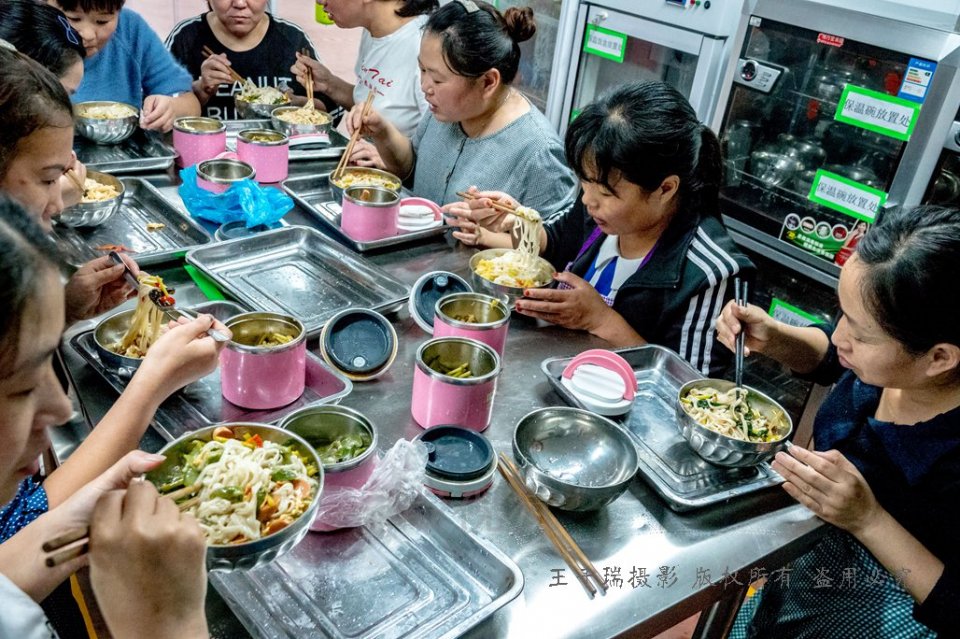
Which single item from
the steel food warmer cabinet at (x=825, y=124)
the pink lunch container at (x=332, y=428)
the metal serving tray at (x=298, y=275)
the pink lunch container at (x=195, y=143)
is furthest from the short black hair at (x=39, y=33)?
the steel food warmer cabinet at (x=825, y=124)

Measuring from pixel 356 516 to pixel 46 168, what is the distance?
4.45 ft

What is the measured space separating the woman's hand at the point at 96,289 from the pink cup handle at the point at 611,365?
126 cm

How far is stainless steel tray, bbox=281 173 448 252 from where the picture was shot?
261cm

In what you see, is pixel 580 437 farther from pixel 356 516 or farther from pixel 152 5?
pixel 152 5

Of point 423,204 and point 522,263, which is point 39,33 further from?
point 522,263

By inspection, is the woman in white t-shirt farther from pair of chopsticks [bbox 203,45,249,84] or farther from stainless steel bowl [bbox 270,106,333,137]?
stainless steel bowl [bbox 270,106,333,137]

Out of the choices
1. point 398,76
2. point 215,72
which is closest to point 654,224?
point 398,76

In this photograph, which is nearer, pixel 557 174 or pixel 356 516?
pixel 356 516

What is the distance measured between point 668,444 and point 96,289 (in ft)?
5.30

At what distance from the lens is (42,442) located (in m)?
1.10

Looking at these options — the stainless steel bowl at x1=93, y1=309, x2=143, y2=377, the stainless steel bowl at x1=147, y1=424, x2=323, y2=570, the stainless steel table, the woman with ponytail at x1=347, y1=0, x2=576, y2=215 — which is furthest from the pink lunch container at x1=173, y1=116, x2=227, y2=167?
the stainless steel bowl at x1=147, y1=424, x2=323, y2=570

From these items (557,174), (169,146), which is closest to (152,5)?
(169,146)

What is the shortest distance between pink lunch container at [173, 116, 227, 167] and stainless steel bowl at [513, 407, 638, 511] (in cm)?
214

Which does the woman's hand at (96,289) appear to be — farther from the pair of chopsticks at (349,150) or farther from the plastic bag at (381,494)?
the pair of chopsticks at (349,150)
